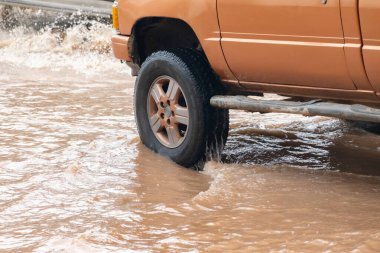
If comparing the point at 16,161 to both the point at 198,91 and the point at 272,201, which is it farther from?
the point at 272,201

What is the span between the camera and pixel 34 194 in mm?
4887

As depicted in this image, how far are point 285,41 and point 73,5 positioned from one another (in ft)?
26.0

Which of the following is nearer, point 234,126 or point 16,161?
point 16,161

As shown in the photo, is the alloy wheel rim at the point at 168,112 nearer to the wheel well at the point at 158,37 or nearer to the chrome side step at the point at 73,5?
the wheel well at the point at 158,37

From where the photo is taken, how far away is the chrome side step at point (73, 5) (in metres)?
11.9

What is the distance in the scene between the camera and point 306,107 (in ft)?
15.7

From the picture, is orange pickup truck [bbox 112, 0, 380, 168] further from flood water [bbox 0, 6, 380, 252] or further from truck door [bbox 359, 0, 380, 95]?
flood water [bbox 0, 6, 380, 252]

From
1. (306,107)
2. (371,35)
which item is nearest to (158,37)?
(306,107)

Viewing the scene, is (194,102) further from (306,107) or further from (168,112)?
(306,107)

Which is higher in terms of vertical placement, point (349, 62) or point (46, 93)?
point (349, 62)

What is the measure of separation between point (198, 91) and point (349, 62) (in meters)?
1.20

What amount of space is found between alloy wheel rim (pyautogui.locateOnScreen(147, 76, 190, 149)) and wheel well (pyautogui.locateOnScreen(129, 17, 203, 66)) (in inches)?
15.3

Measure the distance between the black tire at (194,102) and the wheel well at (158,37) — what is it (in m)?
0.23

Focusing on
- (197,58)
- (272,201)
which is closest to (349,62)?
(272,201)
